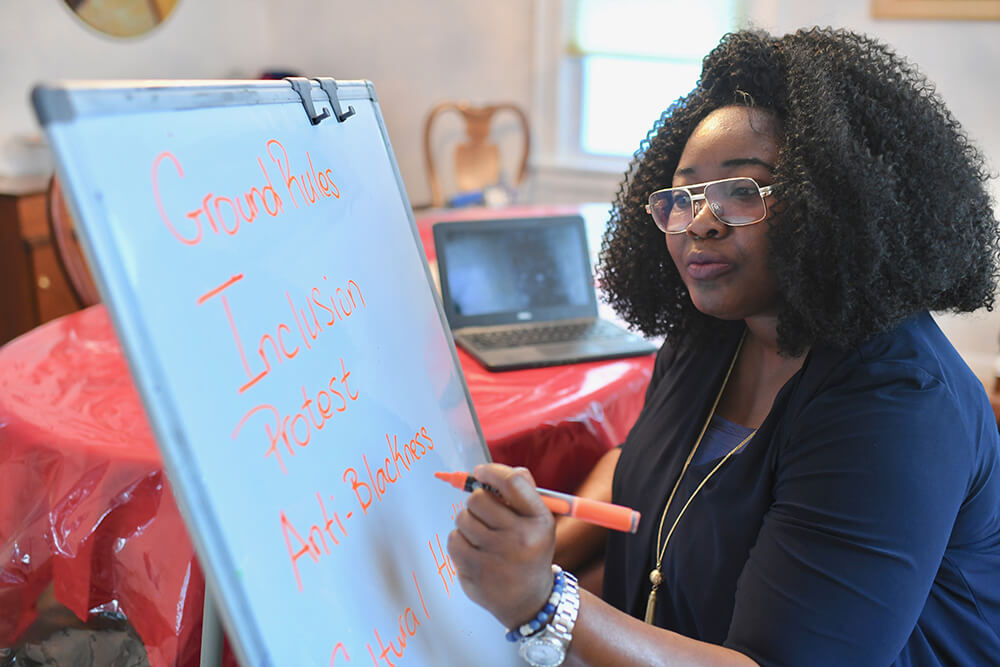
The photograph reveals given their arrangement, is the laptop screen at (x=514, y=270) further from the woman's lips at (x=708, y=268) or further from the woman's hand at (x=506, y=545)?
the woman's hand at (x=506, y=545)

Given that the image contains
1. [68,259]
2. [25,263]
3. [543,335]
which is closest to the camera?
[543,335]

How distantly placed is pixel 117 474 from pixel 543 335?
807 mm

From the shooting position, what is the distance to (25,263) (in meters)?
2.88

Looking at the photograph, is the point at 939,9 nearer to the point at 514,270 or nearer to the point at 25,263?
the point at 514,270

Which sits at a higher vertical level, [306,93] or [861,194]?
[306,93]

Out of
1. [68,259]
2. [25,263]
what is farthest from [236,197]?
[25,263]

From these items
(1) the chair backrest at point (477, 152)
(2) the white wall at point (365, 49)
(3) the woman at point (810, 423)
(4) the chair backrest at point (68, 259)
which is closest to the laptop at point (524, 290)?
(3) the woman at point (810, 423)

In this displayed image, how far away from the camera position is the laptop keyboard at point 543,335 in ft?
5.00

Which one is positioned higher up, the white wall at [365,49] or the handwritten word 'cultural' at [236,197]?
the handwritten word 'cultural' at [236,197]

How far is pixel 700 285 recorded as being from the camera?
0.87 metres

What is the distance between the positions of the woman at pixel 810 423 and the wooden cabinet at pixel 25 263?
2.52m

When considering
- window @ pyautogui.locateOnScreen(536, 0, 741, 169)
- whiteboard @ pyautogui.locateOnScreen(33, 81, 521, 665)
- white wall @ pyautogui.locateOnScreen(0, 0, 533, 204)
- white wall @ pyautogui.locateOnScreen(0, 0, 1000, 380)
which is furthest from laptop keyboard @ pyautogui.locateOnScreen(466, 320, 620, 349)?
white wall @ pyautogui.locateOnScreen(0, 0, 533, 204)

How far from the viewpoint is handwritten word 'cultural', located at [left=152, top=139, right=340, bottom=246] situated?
1.77 feet

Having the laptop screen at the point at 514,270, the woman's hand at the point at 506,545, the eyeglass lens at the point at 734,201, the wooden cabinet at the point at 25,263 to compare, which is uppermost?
the eyeglass lens at the point at 734,201
